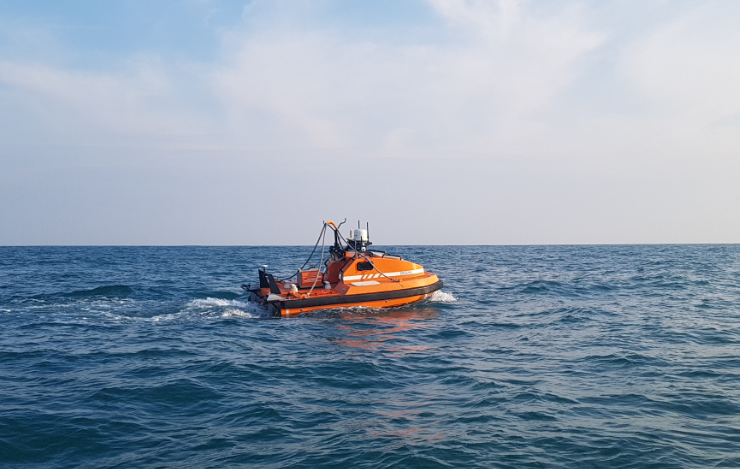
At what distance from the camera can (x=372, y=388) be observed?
8484 mm

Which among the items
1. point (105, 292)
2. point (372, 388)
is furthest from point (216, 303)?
point (372, 388)

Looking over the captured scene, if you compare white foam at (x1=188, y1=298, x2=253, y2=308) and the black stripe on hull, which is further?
white foam at (x1=188, y1=298, x2=253, y2=308)

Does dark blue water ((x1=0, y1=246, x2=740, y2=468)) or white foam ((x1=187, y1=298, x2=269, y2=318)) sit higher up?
white foam ((x1=187, y1=298, x2=269, y2=318))

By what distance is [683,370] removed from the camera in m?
9.15

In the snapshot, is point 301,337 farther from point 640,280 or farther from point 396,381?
point 640,280

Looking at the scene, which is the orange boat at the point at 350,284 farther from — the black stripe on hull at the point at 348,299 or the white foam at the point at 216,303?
the white foam at the point at 216,303

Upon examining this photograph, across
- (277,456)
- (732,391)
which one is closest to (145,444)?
(277,456)

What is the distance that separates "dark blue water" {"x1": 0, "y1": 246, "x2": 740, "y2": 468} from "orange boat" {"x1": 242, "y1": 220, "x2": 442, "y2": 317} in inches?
19.9

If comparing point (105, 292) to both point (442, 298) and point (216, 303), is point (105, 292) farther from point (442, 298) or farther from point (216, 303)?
point (442, 298)

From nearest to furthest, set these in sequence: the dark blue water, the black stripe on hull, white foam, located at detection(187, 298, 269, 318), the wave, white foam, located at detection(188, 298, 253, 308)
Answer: the dark blue water, the black stripe on hull, white foam, located at detection(187, 298, 269, 318), white foam, located at detection(188, 298, 253, 308), the wave

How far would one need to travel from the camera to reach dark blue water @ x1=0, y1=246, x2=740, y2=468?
6.00m

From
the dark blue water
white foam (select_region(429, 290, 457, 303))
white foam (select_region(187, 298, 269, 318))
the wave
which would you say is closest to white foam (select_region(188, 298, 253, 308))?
white foam (select_region(187, 298, 269, 318))

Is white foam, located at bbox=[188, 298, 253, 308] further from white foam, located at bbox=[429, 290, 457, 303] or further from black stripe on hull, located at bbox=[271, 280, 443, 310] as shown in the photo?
white foam, located at bbox=[429, 290, 457, 303]

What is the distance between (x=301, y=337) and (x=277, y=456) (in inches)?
263
